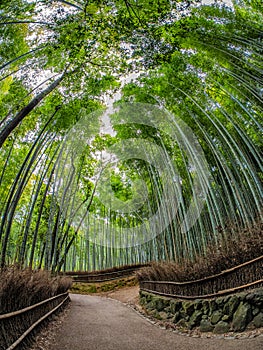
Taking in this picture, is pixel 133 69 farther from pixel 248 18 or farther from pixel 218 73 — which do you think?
pixel 248 18

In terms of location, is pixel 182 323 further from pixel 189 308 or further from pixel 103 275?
pixel 103 275

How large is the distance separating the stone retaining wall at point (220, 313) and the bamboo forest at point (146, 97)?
2.90 feet

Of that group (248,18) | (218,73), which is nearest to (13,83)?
(218,73)

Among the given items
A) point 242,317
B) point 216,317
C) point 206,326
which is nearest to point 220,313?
point 216,317

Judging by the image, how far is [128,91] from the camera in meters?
6.72

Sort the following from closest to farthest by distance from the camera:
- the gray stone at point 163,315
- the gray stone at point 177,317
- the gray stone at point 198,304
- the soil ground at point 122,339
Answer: the soil ground at point 122,339
the gray stone at point 198,304
the gray stone at point 177,317
the gray stone at point 163,315

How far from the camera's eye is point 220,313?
131 inches

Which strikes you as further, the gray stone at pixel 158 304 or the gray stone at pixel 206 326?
the gray stone at pixel 158 304

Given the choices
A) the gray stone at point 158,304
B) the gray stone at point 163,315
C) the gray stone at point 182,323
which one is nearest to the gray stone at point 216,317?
the gray stone at point 182,323

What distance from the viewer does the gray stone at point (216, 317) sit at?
3319 millimetres

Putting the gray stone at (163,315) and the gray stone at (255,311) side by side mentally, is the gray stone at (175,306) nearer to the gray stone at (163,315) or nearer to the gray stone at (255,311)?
the gray stone at (163,315)

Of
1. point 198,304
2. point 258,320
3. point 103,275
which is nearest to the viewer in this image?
point 258,320

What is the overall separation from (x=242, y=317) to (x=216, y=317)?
0.49m

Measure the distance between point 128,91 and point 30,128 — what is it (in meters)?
2.64
